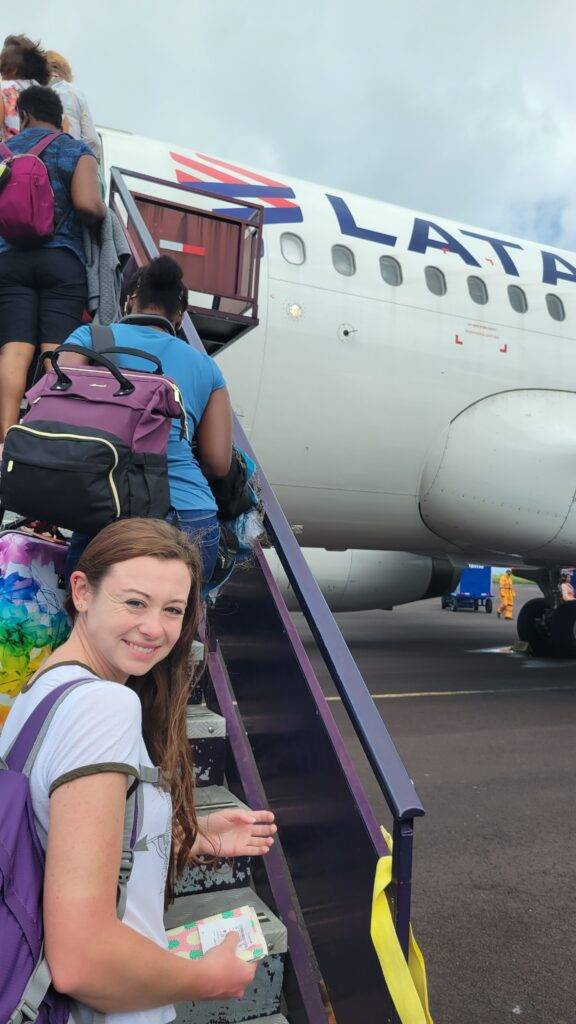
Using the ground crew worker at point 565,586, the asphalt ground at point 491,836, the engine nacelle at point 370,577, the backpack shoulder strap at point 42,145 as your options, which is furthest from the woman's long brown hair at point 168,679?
the ground crew worker at point 565,586

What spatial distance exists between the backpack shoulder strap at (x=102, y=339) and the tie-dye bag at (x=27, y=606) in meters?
0.55

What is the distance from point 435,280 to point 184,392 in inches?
224

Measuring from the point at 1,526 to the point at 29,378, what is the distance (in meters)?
1.04

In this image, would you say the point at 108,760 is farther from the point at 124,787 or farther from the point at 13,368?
the point at 13,368

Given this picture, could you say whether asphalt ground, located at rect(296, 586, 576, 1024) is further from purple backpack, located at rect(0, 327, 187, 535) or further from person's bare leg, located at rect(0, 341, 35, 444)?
person's bare leg, located at rect(0, 341, 35, 444)

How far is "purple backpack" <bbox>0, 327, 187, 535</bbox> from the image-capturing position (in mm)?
1774

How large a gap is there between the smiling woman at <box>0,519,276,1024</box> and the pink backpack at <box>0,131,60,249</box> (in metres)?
1.91

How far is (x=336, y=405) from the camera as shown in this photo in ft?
22.2

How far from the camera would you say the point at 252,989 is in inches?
75.4

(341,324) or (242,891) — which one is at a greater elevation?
(341,324)

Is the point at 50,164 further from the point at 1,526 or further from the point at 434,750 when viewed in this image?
the point at 434,750

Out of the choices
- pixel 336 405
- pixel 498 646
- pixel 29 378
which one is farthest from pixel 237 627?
pixel 498 646

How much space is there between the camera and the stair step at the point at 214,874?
212cm

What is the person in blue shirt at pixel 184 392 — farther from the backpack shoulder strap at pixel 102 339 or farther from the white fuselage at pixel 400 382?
the white fuselage at pixel 400 382
